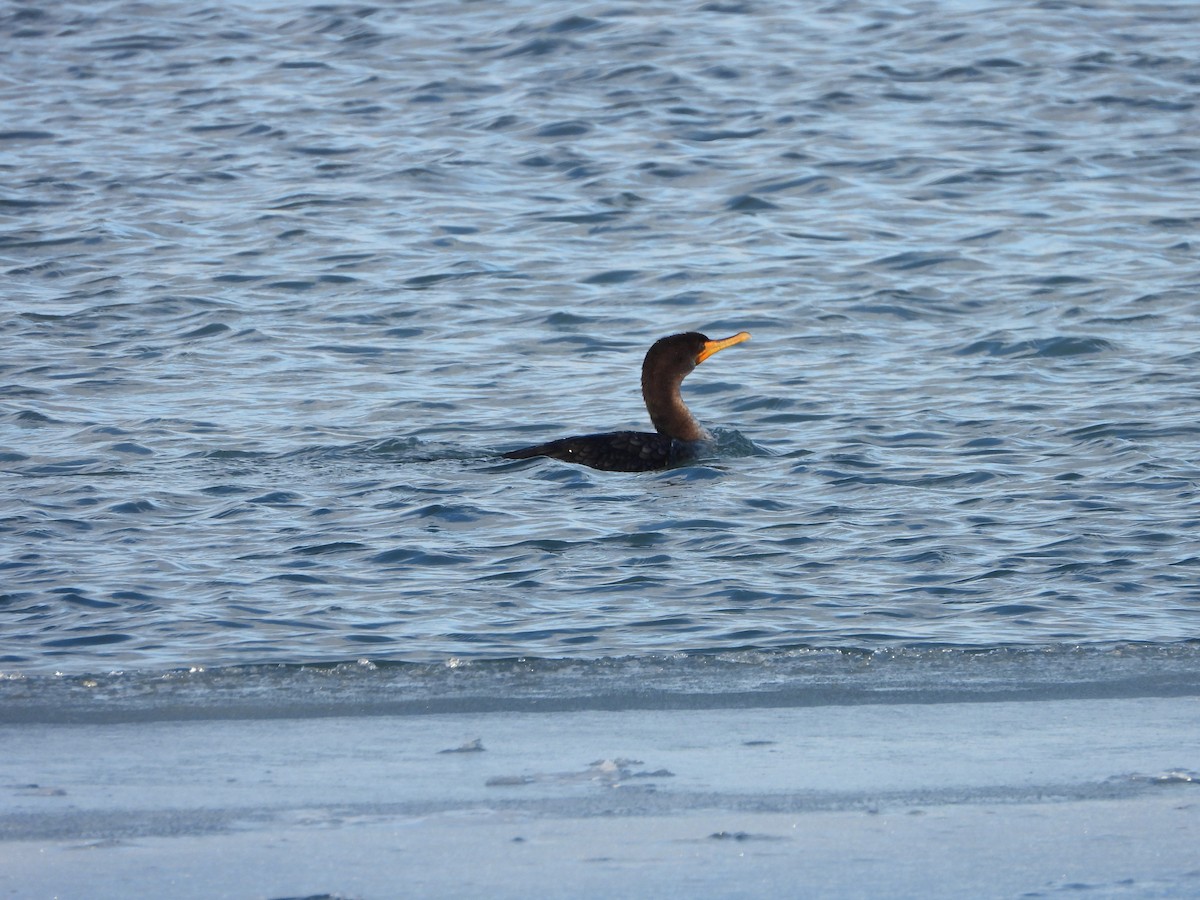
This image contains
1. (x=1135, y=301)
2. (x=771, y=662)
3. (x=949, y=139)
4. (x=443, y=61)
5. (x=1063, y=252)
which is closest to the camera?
(x=771, y=662)

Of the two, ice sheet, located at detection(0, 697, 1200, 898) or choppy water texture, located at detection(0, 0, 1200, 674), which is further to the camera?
choppy water texture, located at detection(0, 0, 1200, 674)

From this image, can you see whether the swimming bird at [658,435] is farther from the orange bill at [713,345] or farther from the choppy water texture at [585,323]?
the choppy water texture at [585,323]

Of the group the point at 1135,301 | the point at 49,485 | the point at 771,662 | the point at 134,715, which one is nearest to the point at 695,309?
the point at 1135,301

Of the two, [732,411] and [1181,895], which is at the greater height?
[1181,895]

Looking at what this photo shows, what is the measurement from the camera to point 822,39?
22.1 m

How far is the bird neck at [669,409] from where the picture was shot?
10016mm

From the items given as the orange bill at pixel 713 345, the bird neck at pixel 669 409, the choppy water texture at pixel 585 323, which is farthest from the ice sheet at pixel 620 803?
the orange bill at pixel 713 345

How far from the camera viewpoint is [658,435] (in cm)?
987

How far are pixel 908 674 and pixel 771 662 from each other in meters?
0.46

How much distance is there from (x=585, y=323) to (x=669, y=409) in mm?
2901

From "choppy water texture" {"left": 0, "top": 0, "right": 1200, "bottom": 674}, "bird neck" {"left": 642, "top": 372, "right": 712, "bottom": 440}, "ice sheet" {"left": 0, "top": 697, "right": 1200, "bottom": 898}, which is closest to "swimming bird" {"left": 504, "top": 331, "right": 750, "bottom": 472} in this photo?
"bird neck" {"left": 642, "top": 372, "right": 712, "bottom": 440}

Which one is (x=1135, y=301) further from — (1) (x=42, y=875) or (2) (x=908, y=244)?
(1) (x=42, y=875)

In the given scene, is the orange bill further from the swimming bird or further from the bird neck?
the bird neck

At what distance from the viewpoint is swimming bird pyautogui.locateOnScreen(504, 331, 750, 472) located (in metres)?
9.48
